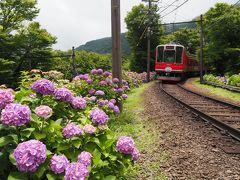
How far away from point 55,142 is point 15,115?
1.81ft

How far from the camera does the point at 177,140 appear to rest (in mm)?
7352

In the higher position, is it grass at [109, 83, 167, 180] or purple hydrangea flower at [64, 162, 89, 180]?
purple hydrangea flower at [64, 162, 89, 180]

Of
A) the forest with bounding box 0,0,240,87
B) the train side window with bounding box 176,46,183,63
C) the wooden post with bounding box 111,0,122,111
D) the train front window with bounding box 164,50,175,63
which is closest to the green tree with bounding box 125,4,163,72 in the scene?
the forest with bounding box 0,0,240,87

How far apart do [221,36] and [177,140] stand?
106 ft

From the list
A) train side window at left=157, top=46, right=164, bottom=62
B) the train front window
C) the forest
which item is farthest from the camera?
the forest

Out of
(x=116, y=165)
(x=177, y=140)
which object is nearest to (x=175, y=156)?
(x=177, y=140)

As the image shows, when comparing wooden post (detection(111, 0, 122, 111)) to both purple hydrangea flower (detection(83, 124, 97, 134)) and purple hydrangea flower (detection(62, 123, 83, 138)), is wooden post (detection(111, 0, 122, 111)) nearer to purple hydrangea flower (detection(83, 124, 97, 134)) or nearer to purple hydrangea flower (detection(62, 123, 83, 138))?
purple hydrangea flower (detection(83, 124, 97, 134))

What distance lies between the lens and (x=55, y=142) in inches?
132

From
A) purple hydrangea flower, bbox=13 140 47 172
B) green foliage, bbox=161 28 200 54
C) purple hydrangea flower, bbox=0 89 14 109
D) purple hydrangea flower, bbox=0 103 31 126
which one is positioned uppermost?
green foliage, bbox=161 28 200 54

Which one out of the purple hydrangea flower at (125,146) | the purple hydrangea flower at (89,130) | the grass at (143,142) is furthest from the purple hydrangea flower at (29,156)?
the grass at (143,142)

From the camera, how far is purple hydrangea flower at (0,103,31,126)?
2932 mm

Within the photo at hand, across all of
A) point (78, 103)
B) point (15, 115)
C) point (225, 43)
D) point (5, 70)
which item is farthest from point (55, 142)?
point (225, 43)

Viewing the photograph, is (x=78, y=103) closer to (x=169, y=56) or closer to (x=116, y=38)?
(x=116, y=38)

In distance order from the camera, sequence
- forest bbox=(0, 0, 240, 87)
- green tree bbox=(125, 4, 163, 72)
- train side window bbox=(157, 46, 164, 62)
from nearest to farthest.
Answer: train side window bbox=(157, 46, 164, 62), forest bbox=(0, 0, 240, 87), green tree bbox=(125, 4, 163, 72)
